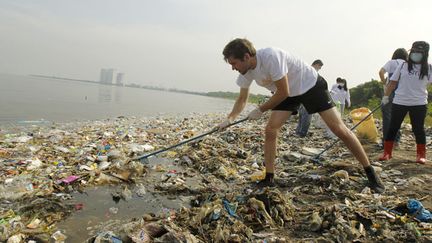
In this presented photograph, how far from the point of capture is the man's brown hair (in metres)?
2.91

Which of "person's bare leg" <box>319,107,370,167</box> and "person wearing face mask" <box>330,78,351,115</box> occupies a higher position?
"person wearing face mask" <box>330,78,351,115</box>

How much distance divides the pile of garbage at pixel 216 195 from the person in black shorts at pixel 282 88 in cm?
43

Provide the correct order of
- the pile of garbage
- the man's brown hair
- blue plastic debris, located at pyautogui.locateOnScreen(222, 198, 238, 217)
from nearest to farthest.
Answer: the pile of garbage → blue plastic debris, located at pyautogui.locateOnScreen(222, 198, 238, 217) → the man's brown hair

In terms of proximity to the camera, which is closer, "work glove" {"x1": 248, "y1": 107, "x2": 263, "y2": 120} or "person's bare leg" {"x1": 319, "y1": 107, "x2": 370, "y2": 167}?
"person's bare leg" {"x1": 319, "y1": 107, "x2": 370, "y2": 167}

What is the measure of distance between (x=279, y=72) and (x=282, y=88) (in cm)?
17

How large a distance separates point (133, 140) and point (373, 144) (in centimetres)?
504

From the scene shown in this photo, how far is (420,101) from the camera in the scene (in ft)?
13.9

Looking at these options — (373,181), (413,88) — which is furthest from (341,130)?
(413,88)

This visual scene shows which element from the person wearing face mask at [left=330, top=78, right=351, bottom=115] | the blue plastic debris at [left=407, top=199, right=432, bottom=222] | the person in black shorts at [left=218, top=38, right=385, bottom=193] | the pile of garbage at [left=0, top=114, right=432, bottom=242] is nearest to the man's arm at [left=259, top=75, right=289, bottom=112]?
the person in black shorts at [left=218, top=38, right=385, bottom=193]

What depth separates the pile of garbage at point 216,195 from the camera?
2.40m

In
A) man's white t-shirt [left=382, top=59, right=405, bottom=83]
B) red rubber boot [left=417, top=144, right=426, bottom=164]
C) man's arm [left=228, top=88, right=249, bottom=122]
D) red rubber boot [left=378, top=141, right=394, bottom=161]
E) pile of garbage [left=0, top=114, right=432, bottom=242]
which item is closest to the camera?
pile of garbage [left=0, top=114, right=432, bottom=242]

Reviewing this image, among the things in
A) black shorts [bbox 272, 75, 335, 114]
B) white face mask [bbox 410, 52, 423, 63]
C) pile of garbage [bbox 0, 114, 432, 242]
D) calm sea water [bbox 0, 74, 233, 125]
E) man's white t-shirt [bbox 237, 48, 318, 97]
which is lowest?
calm sea water [bbox 0, 74, 233, 125]

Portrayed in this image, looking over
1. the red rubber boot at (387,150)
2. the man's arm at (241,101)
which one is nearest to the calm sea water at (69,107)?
the man's arm at (241,101)

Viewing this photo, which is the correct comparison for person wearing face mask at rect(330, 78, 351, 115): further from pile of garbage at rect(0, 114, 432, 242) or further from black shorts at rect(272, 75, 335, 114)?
black shorts at rect(272, 75, 335, 114)
